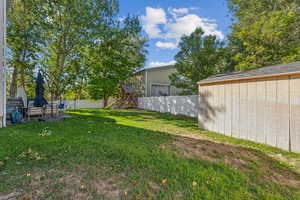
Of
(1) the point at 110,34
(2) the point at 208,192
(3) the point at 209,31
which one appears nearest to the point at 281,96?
(2) the point at 208,192

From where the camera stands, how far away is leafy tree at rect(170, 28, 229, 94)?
38.4 feet

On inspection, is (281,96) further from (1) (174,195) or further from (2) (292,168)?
(1) (174,195)

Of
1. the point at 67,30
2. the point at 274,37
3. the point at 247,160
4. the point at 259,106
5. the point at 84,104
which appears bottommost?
the point at 247,160

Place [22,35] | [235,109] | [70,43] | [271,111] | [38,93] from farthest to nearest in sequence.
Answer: [70,43] < [22,35] < [38,93] < [235,109] < [271,111]

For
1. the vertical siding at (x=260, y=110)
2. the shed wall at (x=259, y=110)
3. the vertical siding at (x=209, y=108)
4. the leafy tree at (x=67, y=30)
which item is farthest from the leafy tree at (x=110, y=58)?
the vertical siding at (x=260, y=110)

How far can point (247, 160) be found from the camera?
316 cm

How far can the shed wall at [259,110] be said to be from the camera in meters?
3.82

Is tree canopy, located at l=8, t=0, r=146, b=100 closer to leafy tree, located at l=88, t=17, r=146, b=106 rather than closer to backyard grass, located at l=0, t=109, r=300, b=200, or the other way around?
leafy tree, located at l=88, t=17, r=146, b=106

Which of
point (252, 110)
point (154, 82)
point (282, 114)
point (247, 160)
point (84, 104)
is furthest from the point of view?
point (154, 82)

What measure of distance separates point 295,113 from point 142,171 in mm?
4206

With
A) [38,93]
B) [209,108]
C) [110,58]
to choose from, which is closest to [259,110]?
[209,108]

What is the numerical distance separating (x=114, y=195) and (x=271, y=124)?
15.5ft

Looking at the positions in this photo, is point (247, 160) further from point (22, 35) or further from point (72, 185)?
point (22, 35)

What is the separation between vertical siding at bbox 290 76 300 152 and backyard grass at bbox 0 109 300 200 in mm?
346
